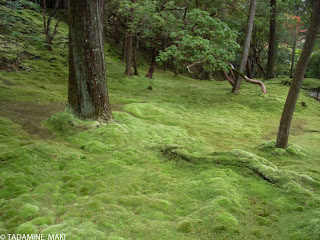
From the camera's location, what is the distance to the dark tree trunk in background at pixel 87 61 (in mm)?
4918

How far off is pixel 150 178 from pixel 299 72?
11.8 feet

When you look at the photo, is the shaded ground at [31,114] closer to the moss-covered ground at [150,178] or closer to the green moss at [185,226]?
the moss-covered ground at [150,178]

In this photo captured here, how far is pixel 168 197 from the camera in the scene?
312cm

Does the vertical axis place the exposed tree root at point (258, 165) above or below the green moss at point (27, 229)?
above

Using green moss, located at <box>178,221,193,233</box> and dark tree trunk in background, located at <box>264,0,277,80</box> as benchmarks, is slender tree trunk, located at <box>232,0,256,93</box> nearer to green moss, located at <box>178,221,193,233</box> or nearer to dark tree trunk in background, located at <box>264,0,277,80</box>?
dark tree trunk in background, located at <box>264,0,277,80</box>

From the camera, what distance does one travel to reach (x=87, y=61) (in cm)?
505

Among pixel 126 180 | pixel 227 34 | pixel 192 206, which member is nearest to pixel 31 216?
pixel 126 180

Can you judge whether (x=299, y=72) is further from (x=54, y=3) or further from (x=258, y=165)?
(x=54, y=3)

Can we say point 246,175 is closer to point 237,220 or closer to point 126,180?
point 237,220

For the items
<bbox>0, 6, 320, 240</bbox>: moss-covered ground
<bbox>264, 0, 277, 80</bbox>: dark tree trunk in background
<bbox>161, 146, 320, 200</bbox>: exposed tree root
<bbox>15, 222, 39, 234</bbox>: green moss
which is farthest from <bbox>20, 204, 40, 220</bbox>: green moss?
<bbox>264, 0, 277, 80</bbox>: dark tree trunk in background

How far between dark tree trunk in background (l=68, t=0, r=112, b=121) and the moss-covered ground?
1.16ft

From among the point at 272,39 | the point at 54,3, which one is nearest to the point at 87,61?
the point at 272,39

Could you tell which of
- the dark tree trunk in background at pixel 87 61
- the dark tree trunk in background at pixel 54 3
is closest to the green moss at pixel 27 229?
the dark tree trunk in background at pixel 87 61

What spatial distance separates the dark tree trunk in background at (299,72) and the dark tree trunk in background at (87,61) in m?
4.02
